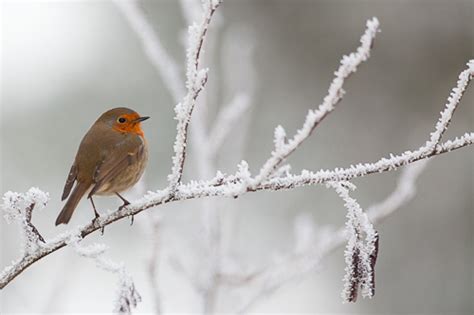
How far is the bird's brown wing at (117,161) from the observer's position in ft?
9.62

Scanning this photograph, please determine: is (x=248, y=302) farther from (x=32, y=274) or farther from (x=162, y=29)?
(x=162, y=29)

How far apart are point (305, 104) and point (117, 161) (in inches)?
292

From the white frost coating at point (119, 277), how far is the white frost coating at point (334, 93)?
1.40 ft

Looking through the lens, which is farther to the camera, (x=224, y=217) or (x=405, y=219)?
(x=405, y=219)

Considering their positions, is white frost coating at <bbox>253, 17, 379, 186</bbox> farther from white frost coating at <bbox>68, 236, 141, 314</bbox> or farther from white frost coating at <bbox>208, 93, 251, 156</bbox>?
white frost coating at <bbox>208, 93, 251, 156</bbox>

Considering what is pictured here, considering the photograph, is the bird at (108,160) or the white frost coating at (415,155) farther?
the bird at (108,160)

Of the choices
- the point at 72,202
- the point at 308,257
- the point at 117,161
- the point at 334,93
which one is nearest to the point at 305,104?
the point at 308,257

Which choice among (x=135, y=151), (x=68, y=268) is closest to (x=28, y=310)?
(x=68, y=268)

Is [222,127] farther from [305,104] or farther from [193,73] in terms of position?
[305,104]

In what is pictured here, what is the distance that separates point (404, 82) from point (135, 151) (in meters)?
7.52

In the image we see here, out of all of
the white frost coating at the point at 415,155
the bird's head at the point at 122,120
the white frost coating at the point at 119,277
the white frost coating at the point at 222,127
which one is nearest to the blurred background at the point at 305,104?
the white frost coating at the point at 222,127

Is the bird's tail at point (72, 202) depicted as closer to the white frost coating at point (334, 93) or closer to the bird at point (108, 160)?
the bird at point (108, 160)

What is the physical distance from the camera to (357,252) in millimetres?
1688

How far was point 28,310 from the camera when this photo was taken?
331 centimetres
